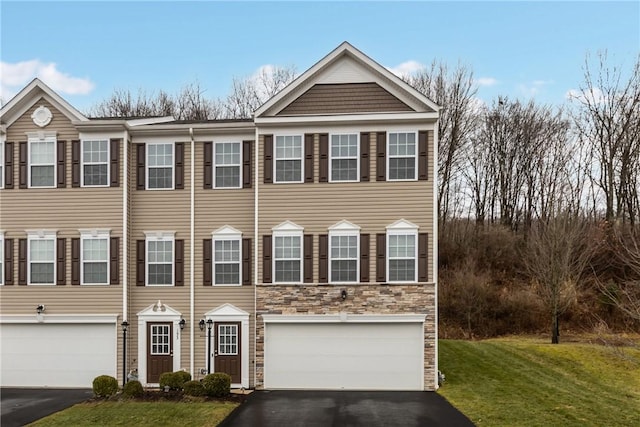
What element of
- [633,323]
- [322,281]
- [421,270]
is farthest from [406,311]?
[633,323]

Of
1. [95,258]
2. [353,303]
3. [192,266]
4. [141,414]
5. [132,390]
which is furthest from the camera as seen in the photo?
[192,266]

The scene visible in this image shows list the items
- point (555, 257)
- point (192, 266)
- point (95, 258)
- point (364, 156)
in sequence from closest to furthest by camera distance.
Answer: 1. point (364, 156)
2. point (95, 258)
3. point (192, 266)
4. point (555, 257)

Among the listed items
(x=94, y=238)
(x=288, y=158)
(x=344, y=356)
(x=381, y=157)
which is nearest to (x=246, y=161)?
(x=288, y=158)

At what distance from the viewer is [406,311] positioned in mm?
16219

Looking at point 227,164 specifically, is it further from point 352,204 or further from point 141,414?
point 141,414

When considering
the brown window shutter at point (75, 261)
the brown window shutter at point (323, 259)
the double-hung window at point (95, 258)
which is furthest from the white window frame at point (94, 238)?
the brown window shutter at point (323, 259)

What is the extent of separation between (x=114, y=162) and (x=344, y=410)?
10642mm

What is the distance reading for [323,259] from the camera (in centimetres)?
1661

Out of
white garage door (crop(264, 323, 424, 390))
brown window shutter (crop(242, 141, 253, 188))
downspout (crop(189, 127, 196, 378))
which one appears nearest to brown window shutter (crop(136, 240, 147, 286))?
downspout (crop(189, 127, 196, 378))

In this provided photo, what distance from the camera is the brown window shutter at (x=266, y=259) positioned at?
1666cm

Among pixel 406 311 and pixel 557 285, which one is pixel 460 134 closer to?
pixel 557 285

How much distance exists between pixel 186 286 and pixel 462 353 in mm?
10995

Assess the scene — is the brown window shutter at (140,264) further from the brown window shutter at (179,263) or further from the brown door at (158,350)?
the brown door at (158,350)

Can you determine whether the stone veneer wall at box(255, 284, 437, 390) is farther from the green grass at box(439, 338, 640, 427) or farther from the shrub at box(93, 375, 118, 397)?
the shrub at box(93, 375, 118, 397)
